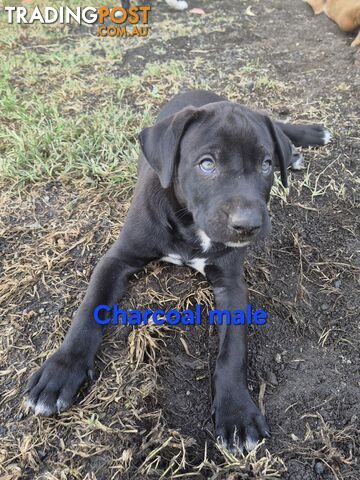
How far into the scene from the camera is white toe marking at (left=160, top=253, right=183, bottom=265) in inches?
121

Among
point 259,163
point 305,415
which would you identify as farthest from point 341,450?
point 259,163

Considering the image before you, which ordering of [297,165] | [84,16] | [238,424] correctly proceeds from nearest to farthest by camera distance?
1. [238,424]
2. [297,165]
3. [84,16]

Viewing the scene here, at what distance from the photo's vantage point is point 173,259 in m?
3.15

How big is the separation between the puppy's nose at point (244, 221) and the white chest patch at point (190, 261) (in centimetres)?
67

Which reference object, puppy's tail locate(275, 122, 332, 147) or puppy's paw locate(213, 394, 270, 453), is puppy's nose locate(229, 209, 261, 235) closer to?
puppy's paw locate(213, 394, 270, 453)

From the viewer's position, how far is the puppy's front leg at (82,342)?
249 cm

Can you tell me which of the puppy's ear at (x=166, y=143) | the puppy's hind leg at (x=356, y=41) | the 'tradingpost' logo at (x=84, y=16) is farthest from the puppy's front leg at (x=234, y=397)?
the 'tradingpost' logo at (x=84, y=16)

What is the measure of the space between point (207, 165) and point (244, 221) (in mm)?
423

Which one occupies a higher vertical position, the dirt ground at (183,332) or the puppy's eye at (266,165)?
the puppy's eye at (266,165)

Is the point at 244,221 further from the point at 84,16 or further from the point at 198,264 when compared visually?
the point at 84,16

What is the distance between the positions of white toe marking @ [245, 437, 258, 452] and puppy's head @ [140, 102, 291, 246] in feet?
3.28

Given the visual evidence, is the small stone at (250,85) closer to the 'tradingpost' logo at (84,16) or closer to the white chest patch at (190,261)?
the 'tradingpost' logo at (84,16)

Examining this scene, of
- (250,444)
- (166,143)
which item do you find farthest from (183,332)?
(166,143)

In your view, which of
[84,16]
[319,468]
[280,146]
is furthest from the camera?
[84,16]
